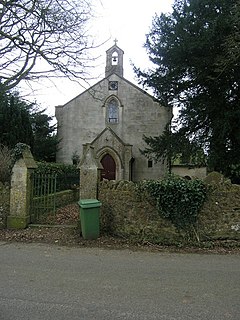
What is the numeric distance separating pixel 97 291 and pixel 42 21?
30.3 ft

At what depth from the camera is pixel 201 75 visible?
19.5 meters

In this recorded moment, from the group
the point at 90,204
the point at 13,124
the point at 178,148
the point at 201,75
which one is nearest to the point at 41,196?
the point at 90,204

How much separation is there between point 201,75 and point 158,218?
43.7 ft

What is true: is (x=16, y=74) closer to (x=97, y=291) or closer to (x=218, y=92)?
(x=97, y=291)

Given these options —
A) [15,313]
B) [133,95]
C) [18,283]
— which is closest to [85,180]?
[18,283]

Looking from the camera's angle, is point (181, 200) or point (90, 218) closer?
point (181, 200)

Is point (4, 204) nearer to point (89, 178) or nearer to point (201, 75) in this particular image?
point (89, 178)

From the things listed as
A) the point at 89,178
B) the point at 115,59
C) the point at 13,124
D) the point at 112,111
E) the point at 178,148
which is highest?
the point at 115,59

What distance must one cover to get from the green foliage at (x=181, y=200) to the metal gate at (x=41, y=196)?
377cm

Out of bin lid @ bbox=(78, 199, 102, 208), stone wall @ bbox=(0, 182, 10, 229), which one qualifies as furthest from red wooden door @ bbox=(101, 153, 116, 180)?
bin lid @ bbox=(78, 199, 102, 208)

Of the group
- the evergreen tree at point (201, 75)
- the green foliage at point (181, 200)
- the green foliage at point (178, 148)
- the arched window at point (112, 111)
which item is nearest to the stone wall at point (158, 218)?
the green foliage at point (181, 200)

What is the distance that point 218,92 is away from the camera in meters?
19.7

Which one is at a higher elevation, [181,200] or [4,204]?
[181,200]

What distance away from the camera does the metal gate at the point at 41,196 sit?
406 inches
